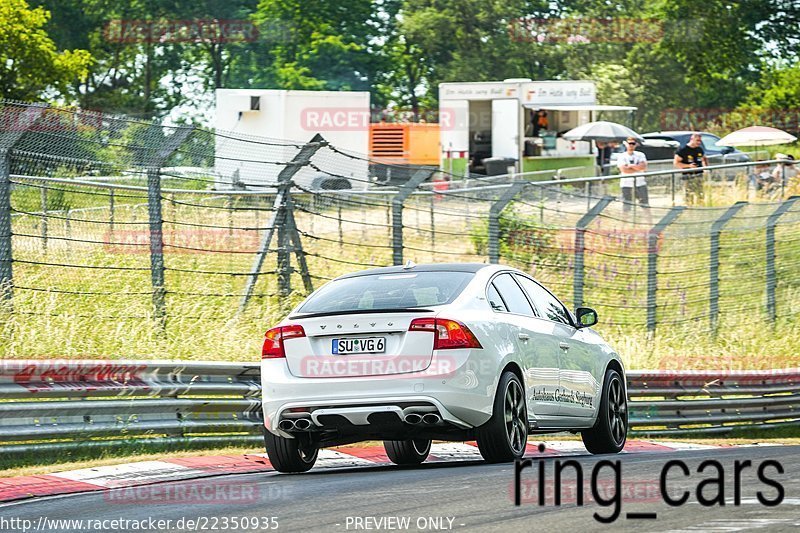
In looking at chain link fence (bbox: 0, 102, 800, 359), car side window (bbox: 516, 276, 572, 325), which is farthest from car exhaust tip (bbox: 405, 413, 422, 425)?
chain link fence (bbox: 0, 102, 800, 359)

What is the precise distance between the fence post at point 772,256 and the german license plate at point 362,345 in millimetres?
12811

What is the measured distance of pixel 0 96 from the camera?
48281mm

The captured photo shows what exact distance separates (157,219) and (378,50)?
6626cm

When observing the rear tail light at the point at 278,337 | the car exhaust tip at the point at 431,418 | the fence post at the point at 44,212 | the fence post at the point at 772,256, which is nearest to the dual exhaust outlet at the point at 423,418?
the car exhaust tip at the point at 431,418

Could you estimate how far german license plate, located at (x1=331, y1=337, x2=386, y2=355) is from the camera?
1029cm

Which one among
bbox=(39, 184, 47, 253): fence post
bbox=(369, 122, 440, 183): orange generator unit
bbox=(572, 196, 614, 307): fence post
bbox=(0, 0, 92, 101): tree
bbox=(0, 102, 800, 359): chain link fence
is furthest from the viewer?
bbox=(0, 0, 92, 101): tree

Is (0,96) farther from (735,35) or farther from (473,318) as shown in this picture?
(473,318)

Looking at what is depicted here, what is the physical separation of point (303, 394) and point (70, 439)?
6.78 feet

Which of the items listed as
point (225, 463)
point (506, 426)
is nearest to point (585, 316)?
→ point (506, 426)

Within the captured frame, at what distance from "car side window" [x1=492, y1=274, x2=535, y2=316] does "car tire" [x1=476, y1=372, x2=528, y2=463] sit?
2.21 feet

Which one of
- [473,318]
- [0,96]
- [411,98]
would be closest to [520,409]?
[473,318]

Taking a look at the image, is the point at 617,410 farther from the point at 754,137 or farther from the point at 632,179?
the point at 754,137

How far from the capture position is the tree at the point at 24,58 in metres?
47.9

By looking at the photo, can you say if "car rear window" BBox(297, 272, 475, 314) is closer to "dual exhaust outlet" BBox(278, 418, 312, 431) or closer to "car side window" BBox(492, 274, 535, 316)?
"car side window" BBox(492, 274, 535, 316)
